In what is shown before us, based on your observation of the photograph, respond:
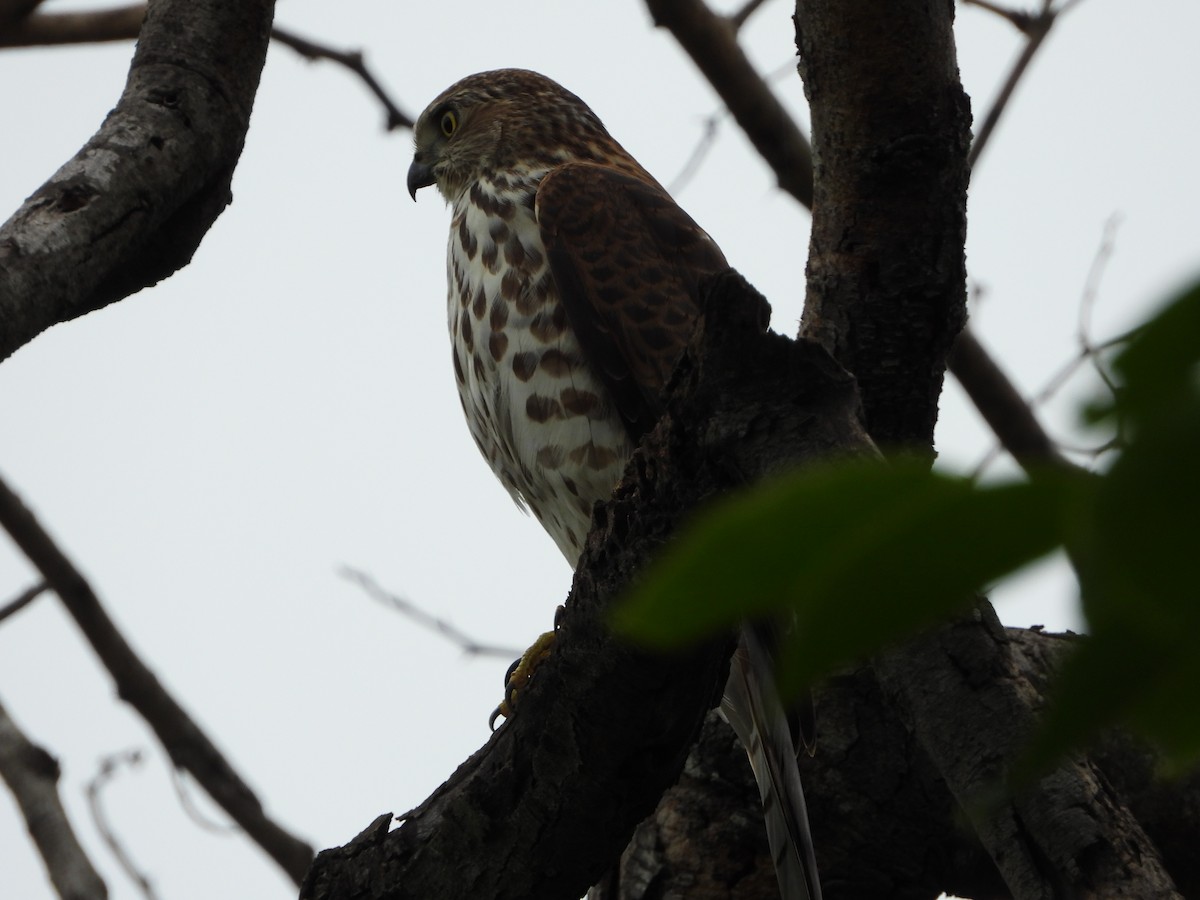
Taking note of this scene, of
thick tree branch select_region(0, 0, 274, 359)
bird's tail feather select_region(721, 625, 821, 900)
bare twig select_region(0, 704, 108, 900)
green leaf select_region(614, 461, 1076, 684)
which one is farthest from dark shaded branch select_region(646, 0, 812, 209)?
green leaf select_region(614, 461, 1076, 684)

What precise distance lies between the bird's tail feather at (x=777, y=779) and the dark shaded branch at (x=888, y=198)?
0.74 m

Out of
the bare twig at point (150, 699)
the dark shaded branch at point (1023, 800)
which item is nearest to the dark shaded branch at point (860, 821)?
the bare twig at point (150, 699)

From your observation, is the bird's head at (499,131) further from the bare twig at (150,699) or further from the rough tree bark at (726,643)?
the bare twig at (150,699)

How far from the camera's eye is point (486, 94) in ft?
17.2

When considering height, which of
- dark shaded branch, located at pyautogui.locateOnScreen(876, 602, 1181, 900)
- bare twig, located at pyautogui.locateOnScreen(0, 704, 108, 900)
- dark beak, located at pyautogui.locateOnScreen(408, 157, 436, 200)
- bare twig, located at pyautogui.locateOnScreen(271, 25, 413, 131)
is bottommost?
dark shaded branch, located at pyautogui.locateOnScreen(876, 602, 1181, 900)

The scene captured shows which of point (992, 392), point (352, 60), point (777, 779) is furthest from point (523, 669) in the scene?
point (352, 60)

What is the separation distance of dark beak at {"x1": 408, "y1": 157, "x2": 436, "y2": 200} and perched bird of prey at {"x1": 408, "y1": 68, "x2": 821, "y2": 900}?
2.10ft

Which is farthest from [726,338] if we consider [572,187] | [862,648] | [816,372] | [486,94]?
[486,94]

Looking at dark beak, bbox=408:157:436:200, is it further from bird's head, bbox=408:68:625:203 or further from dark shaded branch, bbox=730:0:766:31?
dark shaded branch, bbox=730:0:766:31

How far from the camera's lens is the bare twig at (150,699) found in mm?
4223

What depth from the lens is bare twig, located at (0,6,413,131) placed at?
446 centimetres

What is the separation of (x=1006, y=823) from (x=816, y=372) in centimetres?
85

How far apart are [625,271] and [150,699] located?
217 centimetres

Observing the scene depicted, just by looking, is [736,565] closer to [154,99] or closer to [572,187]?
[154,99]
